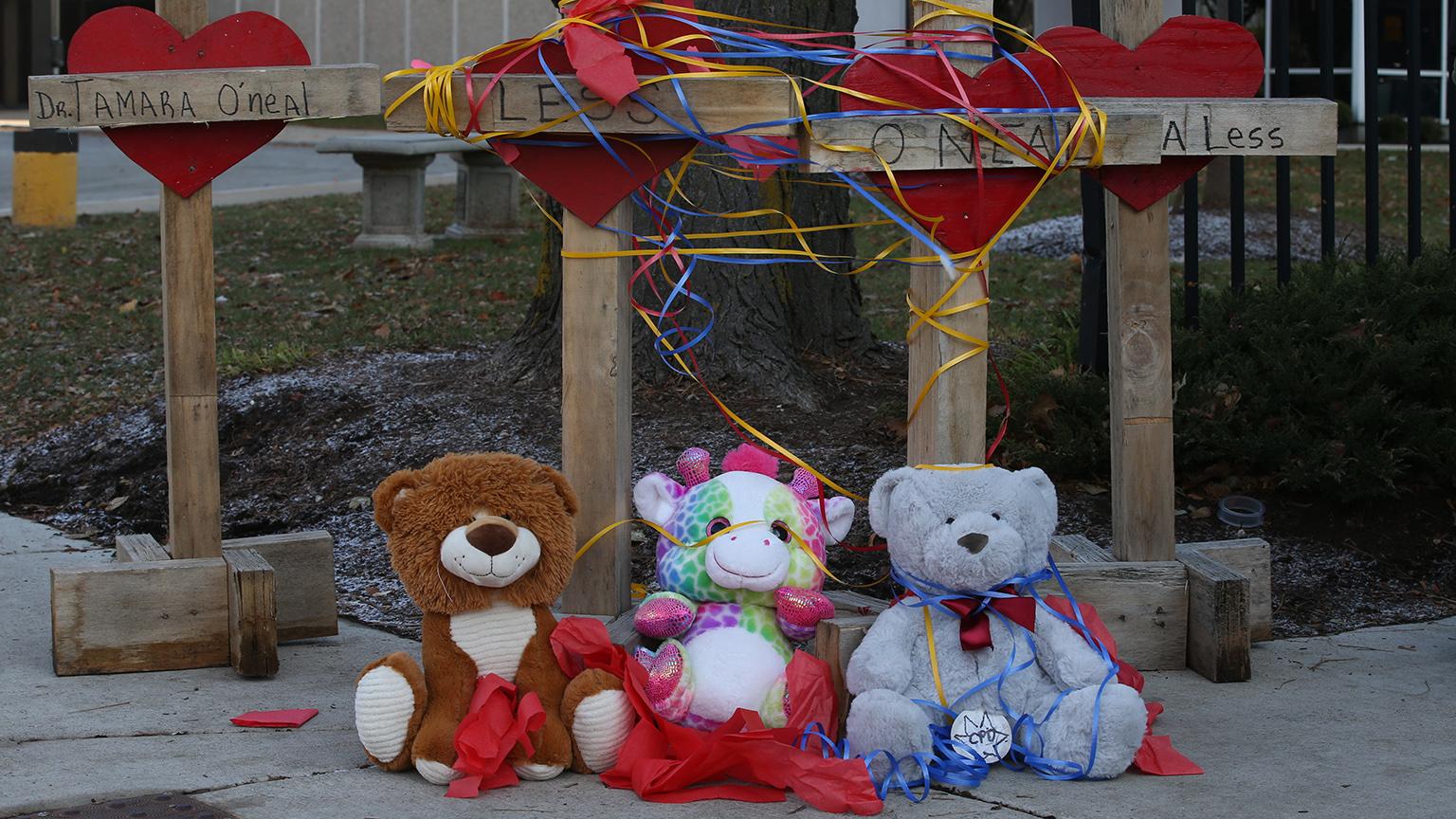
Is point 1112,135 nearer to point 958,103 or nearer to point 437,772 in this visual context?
point 958,103

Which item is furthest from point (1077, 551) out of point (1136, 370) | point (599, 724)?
point (599, 724)

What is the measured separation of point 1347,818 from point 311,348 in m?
5.83

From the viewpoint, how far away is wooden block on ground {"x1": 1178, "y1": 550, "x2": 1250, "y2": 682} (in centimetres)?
411

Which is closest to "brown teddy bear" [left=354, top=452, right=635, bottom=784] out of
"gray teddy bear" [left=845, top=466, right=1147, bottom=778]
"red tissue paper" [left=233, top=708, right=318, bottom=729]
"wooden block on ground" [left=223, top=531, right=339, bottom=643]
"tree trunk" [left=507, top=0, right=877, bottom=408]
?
"red tissue paper" [left=233, top=708, right=318, bottom=729]

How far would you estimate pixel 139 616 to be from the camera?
4121mm

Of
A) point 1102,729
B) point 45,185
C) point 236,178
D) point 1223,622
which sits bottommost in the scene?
point 1102,729

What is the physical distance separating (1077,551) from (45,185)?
1065cm

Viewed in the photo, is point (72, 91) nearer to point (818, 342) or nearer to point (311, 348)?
point (818, 342)

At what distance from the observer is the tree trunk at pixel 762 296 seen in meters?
6.07

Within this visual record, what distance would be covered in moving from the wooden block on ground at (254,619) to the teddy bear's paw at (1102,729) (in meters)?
2.08

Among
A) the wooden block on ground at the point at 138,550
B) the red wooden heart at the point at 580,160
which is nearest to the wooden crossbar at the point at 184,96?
the red wooden heart at the point at 580,160

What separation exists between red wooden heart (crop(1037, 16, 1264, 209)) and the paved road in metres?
10.1

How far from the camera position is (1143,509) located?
4289 millimetres

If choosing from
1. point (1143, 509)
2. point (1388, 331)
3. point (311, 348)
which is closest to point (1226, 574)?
point (1143, 509)
